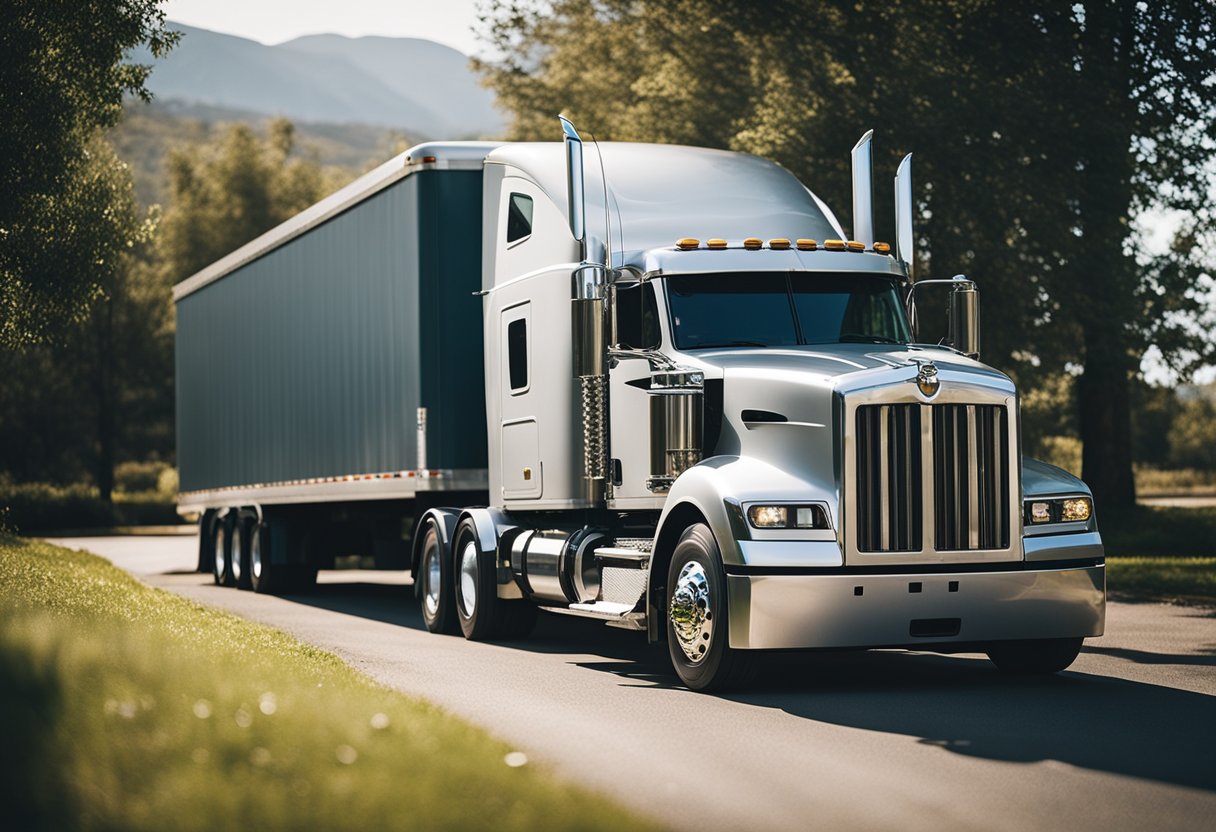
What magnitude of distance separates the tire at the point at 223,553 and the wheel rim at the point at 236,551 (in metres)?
0.16

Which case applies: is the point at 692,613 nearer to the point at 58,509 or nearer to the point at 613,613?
the point at 613,613

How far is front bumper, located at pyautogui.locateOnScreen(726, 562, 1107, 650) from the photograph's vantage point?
36.0ft

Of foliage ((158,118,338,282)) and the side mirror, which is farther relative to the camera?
foliage ((158,118,338,282))

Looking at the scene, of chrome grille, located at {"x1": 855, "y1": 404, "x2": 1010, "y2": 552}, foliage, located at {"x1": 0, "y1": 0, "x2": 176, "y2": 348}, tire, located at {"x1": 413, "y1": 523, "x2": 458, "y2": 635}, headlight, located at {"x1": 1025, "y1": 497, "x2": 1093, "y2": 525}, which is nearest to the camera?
chrome grille, located at {"x1": 855, "y1": 404, "x2": 1010, "y2": 552}

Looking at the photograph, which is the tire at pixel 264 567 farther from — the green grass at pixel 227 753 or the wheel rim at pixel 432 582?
the green grass at pixel 227 753

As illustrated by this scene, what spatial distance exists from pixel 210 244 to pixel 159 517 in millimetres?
15664

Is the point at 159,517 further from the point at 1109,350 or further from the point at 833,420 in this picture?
the point at 833,420

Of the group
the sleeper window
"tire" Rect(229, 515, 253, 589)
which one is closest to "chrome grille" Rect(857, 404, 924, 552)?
the sleeper window

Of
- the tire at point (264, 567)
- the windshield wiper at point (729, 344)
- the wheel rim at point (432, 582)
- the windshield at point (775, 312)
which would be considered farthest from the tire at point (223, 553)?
the windshield wiper at point (729, 344)

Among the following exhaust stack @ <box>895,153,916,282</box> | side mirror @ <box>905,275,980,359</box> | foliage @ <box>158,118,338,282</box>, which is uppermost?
foliage @ <box>158,118,338,282</box>

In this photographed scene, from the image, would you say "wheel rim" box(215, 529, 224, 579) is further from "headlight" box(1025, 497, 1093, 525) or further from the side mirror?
"headlight" box(1025, 497, 1093, 525)

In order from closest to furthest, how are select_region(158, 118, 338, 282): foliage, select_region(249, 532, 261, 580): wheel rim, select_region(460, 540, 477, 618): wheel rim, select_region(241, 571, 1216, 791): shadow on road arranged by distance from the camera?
select_region(241, 571, 1216, 791): shadow on road
select_region(460, 540, 477, 618): wheel rim
select_region(249, 532, 261, 580): wheel rim
select_region(158, 118, 338, 282): foliage

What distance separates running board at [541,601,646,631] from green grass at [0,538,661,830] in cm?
297

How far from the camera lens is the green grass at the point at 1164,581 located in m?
21.7
